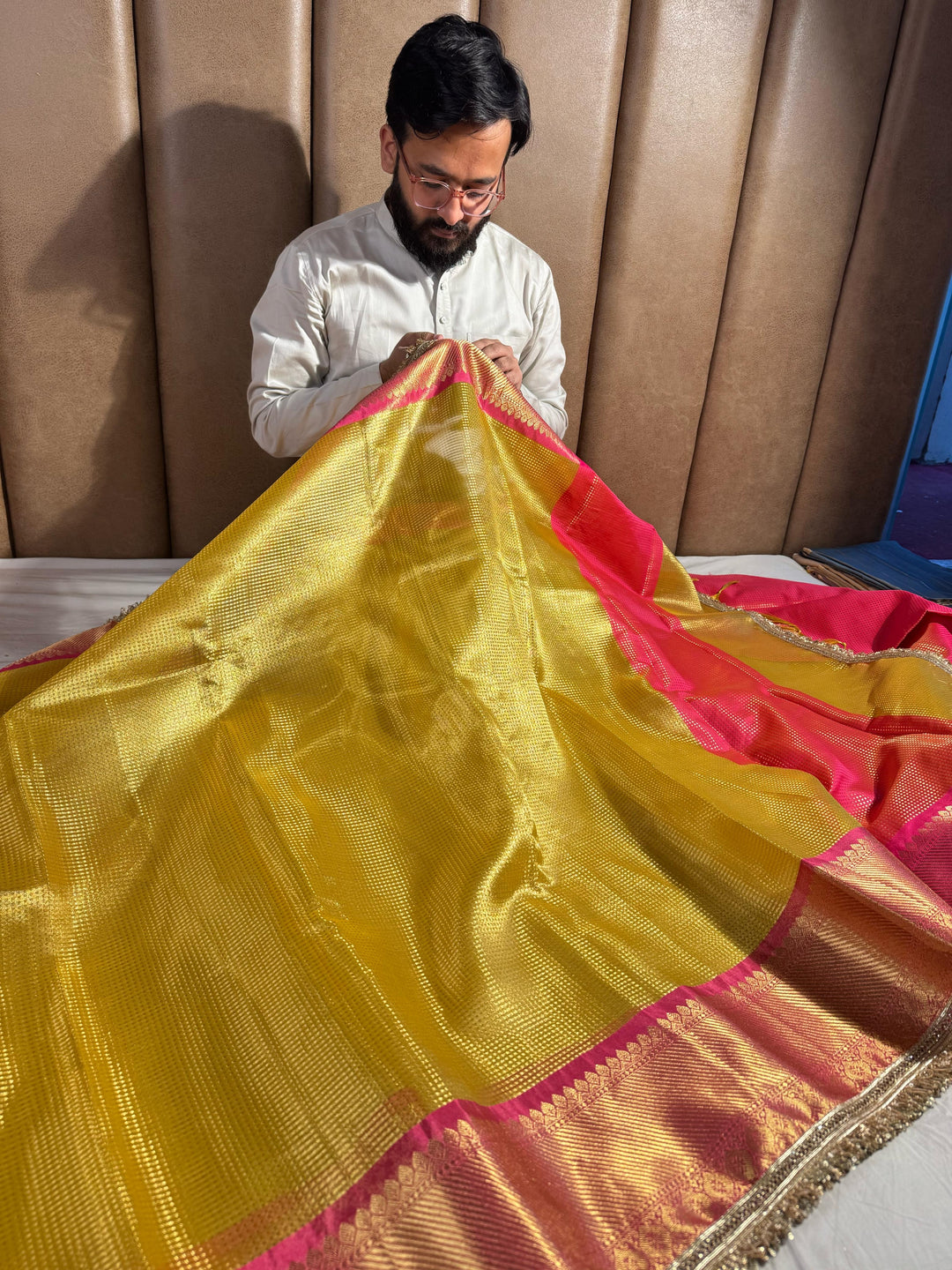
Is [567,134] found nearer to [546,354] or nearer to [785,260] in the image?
[546,354]

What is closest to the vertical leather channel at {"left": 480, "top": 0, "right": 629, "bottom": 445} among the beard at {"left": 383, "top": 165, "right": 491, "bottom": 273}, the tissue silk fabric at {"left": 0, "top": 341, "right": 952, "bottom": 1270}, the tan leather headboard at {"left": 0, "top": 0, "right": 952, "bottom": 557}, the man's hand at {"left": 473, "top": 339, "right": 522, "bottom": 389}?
the tan leather headboard at {"left": 0, "top": 0, "right": 952, "bottom": 557}

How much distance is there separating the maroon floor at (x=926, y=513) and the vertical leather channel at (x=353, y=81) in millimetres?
1672

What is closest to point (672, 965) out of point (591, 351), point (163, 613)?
point (163, 613)

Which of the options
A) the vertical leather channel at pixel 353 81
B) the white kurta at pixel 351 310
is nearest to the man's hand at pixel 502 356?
the white kurta at pixel 351 310

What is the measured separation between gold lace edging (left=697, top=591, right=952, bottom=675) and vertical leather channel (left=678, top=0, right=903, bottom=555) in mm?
726

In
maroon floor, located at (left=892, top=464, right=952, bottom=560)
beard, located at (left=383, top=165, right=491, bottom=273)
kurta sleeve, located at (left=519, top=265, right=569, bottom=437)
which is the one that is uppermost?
beard, located at (left=383, top=165, right=491, bottom=273)

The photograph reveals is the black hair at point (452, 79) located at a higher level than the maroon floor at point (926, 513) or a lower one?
higher

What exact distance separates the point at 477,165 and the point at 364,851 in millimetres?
1023

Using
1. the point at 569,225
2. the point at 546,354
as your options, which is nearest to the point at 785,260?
the point at 569,225

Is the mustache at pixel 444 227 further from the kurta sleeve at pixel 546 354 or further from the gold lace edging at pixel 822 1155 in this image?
the gold lace edging at pixel 822 1155

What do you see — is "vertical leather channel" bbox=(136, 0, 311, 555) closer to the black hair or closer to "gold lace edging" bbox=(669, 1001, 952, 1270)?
the black hair

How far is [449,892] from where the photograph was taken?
792mm

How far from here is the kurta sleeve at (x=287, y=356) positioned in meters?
1.41

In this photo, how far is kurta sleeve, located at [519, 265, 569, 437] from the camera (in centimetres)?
162
